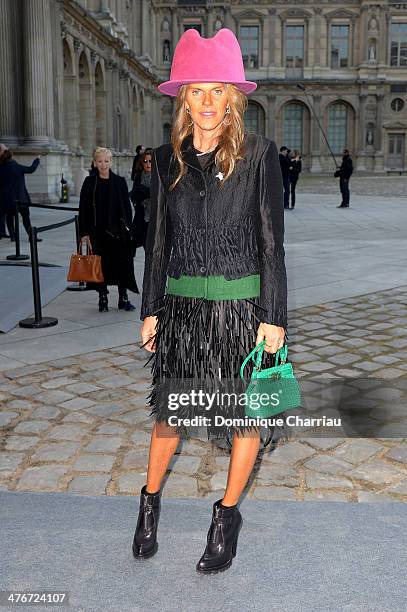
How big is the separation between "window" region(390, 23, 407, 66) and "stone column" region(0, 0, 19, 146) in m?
38.7

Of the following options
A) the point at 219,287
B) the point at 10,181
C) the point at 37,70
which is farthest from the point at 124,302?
the point at 37,70

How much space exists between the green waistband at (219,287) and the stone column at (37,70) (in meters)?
19.2

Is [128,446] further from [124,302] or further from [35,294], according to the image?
[124,302]

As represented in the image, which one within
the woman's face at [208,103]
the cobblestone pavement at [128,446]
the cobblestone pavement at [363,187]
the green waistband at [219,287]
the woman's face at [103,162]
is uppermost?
the woman's face at [208,103]

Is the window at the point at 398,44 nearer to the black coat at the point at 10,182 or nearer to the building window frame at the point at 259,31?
the building window frame at the point at 259,31

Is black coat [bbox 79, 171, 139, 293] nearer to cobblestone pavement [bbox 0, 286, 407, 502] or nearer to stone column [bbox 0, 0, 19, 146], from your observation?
cobblestone pavement [bbox 0, 286, 407, 502]

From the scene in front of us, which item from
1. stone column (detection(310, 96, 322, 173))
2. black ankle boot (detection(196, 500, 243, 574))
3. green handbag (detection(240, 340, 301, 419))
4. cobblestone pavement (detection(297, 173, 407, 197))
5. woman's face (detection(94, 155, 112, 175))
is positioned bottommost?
black ankle boot (detection(196, 500, 243, 574))

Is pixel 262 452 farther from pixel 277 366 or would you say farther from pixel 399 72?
pixel 399 72

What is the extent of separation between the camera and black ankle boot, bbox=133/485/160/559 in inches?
105

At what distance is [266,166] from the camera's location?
8.17ft

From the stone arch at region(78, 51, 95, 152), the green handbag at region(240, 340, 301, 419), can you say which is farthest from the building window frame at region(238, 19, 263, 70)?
the green handbag at region(240, 340, 301, 419)

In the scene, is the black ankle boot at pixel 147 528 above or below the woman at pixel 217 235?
below

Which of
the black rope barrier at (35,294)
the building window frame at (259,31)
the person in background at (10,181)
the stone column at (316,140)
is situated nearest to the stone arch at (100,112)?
the person in background at (10,181)

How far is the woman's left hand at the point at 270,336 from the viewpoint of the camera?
253 cm
